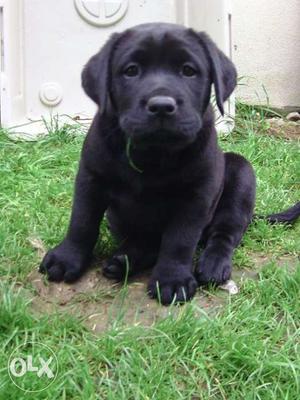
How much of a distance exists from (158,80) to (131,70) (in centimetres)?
17

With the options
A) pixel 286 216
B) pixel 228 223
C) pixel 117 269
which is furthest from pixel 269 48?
pixel 117 269

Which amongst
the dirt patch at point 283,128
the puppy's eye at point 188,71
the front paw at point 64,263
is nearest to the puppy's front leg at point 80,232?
the front paw at point 64,263

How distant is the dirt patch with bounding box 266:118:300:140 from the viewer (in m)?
6.21

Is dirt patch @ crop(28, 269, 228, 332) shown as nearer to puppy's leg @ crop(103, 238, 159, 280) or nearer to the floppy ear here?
puppy's leg @ crop(103, 238, 159, 280)

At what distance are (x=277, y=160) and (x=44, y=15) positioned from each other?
2079 mm

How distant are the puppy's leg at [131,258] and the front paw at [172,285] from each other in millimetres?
170

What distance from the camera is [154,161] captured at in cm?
321

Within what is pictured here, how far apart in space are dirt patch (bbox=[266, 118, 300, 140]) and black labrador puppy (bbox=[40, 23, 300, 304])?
2.79 m

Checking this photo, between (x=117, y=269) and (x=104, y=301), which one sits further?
(x=117, y=269)

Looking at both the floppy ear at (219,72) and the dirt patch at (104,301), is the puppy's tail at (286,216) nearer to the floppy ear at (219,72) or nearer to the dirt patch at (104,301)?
the dirt patch at (104,301)

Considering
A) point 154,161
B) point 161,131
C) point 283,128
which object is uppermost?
point 161,131

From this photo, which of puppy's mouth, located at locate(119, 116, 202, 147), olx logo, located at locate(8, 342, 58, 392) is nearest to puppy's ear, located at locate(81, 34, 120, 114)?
puppy's mouth, located at locate(119, 116, 202, 147)

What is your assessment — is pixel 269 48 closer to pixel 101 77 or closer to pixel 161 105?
pixel 101 77

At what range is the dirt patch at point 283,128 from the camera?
20.4 feet
